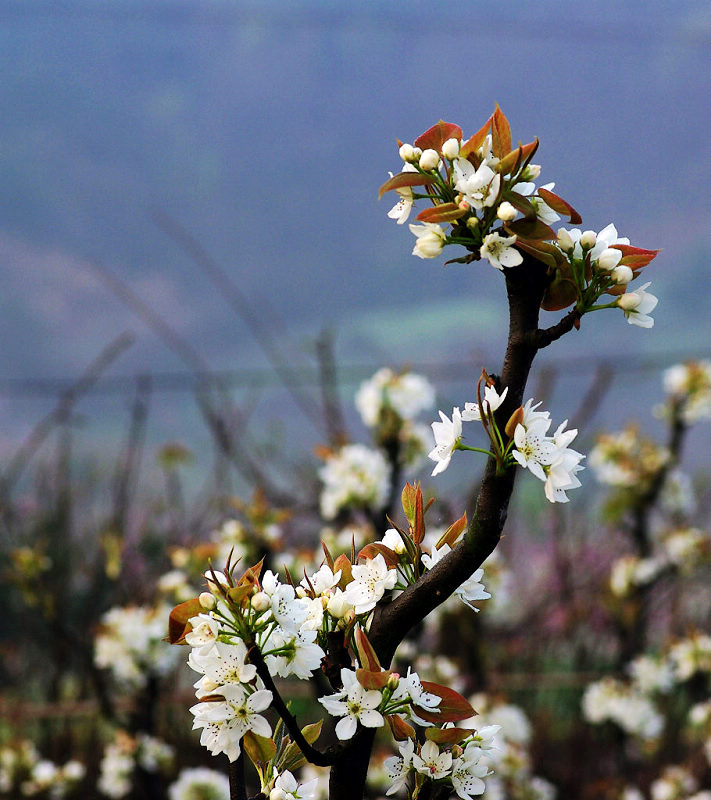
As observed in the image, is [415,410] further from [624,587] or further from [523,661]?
[523,661]

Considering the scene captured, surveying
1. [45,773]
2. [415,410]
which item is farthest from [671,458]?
[45,773]

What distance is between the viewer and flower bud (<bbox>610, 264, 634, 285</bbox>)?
689 millimetres

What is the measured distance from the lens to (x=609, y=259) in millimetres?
687

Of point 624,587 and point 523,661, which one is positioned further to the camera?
point 523,661

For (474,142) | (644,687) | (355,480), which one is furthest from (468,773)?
(644,687)

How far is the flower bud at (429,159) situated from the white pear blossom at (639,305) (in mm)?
186

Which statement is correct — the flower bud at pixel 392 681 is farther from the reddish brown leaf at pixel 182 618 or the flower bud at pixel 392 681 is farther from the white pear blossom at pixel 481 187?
the white pear blossom at pixel 481 187

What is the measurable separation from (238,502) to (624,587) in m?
1.31

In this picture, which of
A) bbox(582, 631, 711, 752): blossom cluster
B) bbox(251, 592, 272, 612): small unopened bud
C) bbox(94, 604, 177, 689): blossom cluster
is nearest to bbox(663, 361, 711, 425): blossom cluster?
bbox(582, 631, 711, 752): blossom cluster

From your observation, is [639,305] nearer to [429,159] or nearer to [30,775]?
[429,159]

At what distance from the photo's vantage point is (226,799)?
1.69 meters

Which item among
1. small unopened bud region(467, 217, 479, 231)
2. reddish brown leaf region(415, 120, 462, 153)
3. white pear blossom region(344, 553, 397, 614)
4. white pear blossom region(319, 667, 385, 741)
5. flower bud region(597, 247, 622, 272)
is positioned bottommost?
white pear blossom region(319, 667, 385, 741)

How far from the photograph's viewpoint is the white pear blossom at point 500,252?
2.17ft

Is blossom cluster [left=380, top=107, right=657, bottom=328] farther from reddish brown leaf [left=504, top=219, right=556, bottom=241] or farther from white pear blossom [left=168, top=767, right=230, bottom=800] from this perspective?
white pear blossom [left=168, top=767, right=230, bottom=800]
